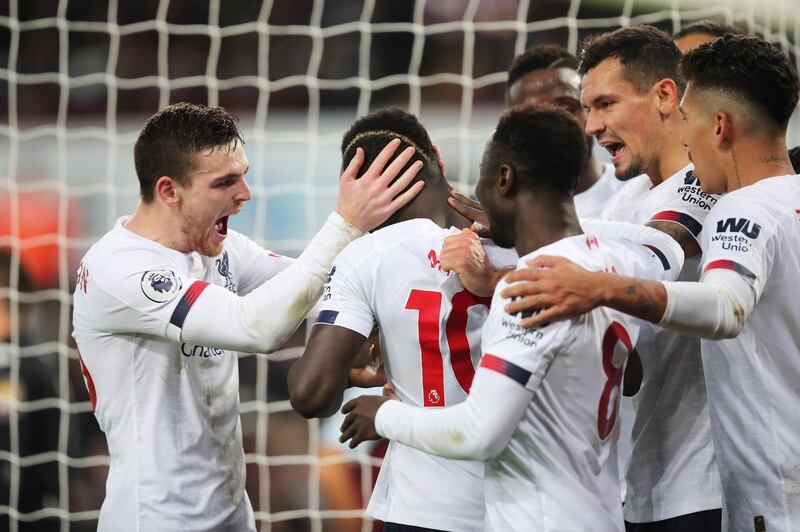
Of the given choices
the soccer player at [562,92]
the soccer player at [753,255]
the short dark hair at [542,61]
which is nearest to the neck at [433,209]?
the soccer player at [753,255]

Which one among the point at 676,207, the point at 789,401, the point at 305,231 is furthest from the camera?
the point at 305,231

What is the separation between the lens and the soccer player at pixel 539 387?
2004mm

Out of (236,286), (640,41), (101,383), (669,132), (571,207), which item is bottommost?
(101,383)

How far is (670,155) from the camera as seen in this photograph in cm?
307

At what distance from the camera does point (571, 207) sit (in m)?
2.20

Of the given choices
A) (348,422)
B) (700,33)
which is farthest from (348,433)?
(700,33)

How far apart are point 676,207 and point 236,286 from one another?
1.44 metres

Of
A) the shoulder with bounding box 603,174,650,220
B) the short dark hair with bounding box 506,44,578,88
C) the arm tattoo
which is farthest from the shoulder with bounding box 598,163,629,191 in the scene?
the arm tattoo

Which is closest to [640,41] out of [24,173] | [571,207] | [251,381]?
[571,207]

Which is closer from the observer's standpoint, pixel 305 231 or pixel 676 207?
pixel 676 207

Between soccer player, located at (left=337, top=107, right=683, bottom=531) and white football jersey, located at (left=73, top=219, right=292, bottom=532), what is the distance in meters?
0.89

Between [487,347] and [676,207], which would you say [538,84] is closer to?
[676,207]

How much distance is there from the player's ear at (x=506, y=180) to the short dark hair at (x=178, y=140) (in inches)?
47.1

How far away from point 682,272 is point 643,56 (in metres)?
0.79
